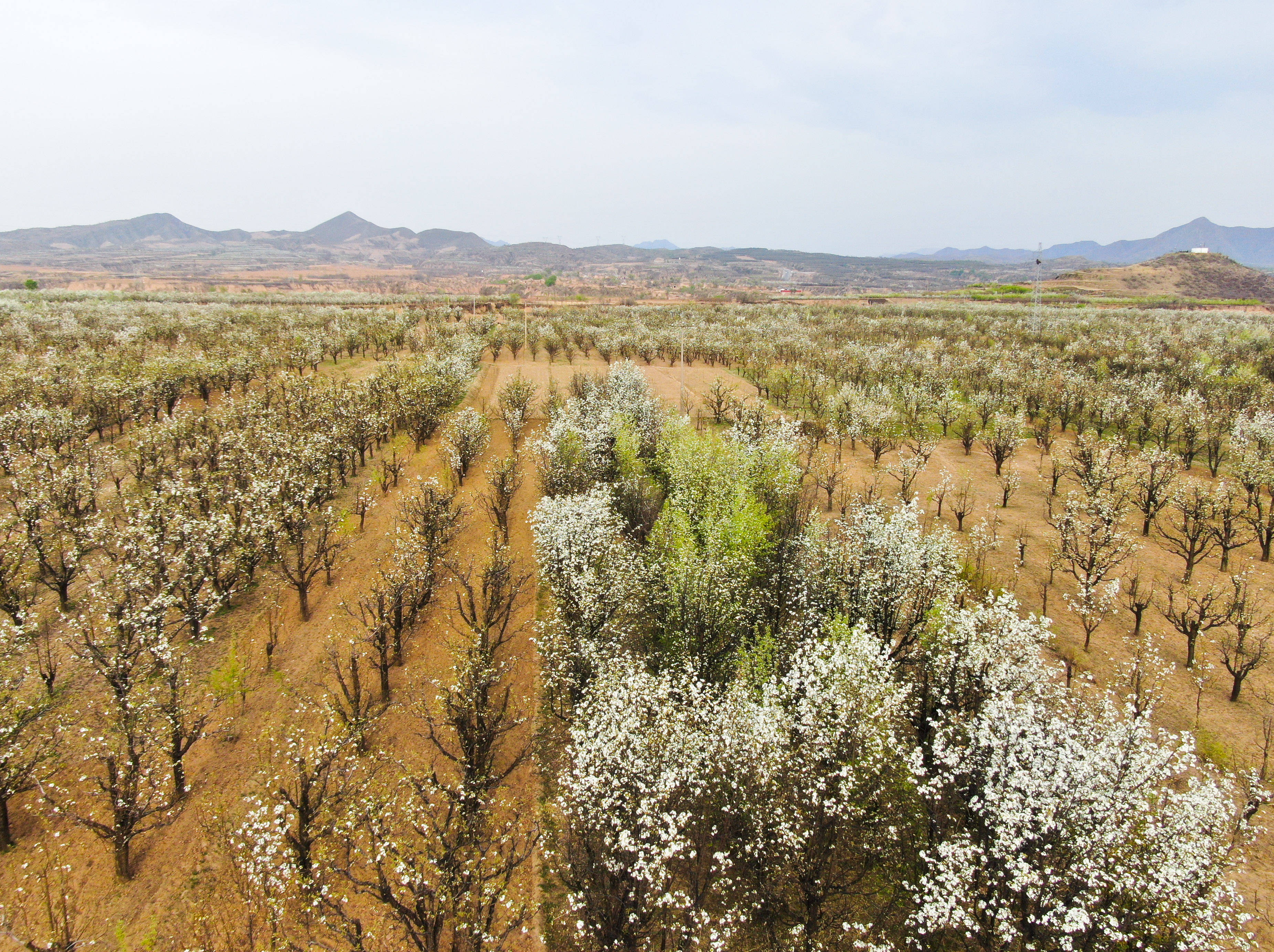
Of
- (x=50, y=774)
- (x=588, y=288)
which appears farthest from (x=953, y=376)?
(x=588, y=288)

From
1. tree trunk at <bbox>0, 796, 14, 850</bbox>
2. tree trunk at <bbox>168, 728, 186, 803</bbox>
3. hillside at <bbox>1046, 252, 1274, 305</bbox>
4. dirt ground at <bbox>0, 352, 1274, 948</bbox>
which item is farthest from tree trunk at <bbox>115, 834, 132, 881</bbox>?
hillside at <bbox>1046, 252, 1274, 305</bbox>

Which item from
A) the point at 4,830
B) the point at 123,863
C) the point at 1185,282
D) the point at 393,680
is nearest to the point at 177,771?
the point at 123,863

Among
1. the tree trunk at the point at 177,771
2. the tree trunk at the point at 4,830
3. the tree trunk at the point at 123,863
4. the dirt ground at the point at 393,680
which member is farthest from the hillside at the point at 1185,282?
the tree trunk at the point at 4,830

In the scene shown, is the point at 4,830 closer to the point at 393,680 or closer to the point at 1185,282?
the point at 393,680

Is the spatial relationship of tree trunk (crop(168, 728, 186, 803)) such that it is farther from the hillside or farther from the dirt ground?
the hillside

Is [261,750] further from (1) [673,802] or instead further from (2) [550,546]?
(1) [673,802]

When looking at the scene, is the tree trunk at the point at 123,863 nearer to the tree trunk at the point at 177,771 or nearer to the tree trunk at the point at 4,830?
the tree trunk at the point at 177,771
